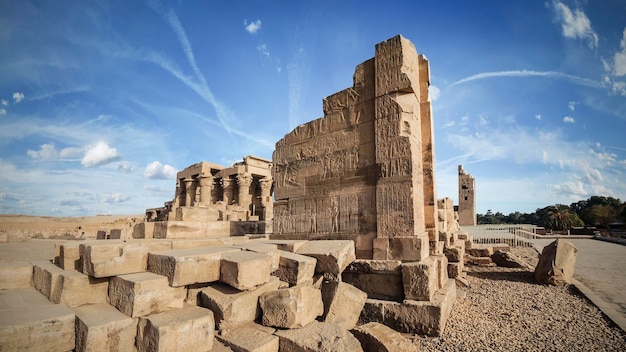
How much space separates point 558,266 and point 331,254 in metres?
6.21

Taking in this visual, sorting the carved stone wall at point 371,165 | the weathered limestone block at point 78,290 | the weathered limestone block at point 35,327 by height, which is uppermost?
the carved stone wall at point 371,165

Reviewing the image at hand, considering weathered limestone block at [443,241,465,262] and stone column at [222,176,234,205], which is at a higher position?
stone column at [222,176,234,205]

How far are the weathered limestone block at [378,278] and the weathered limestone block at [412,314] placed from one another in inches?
9.0

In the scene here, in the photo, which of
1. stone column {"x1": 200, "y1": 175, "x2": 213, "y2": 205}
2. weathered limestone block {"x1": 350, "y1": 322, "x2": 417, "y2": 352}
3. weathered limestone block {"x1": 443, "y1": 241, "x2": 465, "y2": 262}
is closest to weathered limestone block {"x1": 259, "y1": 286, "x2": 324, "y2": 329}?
weathered limestone block {"x1": 350, "y1": 322, "x2": 417, "y2": 352}

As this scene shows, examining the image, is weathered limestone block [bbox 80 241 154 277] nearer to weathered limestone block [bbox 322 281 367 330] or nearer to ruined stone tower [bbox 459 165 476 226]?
weathered limestone block [bbox 322 281 367 330]

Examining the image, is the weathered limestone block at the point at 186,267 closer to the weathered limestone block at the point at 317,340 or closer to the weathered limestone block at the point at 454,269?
the weathered limestone block at the point at 317,340

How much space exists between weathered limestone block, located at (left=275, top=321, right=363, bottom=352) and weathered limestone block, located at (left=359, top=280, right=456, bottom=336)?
1244mm

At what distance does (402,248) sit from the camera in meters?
4.79

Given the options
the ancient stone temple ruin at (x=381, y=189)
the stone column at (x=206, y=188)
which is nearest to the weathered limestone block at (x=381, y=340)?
the ancient stone temple ruin at (x=381, y=189)

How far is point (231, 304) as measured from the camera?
3.41 meters

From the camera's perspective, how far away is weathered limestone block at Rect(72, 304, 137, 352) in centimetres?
278

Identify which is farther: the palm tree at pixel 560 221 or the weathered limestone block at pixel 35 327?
the palm tree at pixel 560 221

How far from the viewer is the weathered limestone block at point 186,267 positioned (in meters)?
3.42

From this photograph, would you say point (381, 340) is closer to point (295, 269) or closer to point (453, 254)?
point (295, 269)
